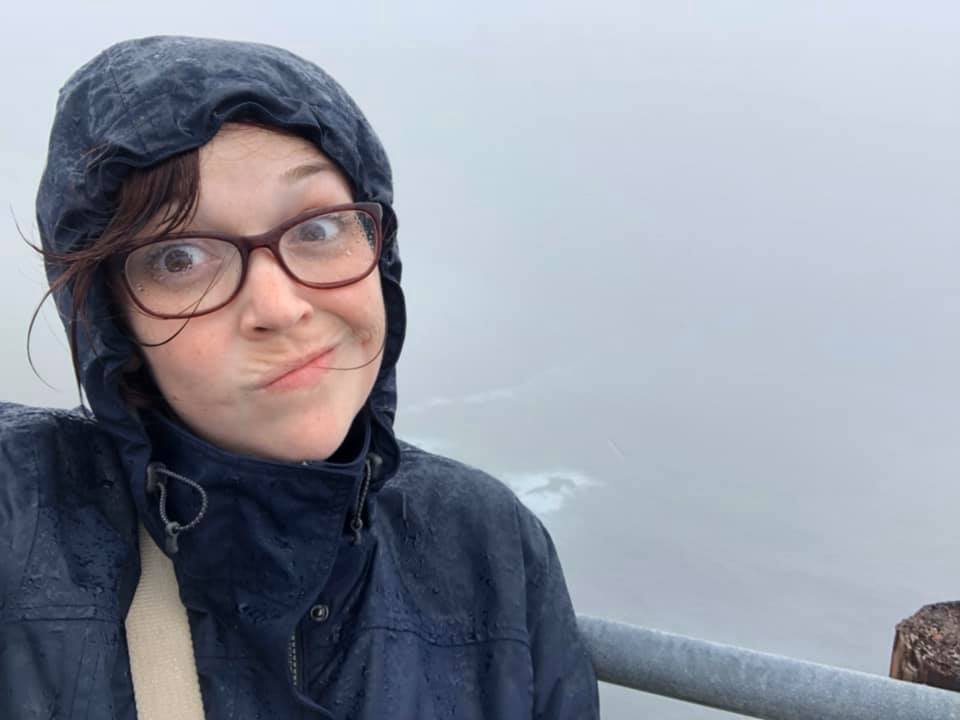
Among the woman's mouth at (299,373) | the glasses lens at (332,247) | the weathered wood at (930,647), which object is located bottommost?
the weathered wood at (930,647)

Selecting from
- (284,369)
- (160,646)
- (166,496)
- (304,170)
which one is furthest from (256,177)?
(160,646)

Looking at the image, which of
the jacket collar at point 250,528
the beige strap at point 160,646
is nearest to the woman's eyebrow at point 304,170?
the jacket collar at point 250,528

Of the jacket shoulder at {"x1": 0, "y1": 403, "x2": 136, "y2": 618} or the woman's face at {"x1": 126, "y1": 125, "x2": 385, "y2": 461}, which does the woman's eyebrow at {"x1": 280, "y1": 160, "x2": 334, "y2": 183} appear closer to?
the woman's face at {"x1": 126, "y1": 125, "x2": 385, "y2": 461}

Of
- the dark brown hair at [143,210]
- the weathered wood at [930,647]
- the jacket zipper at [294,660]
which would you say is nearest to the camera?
the dark brown hair at [143,210]

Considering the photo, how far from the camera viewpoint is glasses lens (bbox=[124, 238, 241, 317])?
3.09ft

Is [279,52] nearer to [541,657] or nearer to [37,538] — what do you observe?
[37,538]

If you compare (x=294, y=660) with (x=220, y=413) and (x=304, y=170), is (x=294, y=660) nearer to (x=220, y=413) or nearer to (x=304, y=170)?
(x=220, y=413)

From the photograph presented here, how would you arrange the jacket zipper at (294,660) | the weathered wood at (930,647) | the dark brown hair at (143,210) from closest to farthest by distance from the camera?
the dark brown hair at (143,210)
the jacket zipper at (294,660)
the weathered wood at (930,647)

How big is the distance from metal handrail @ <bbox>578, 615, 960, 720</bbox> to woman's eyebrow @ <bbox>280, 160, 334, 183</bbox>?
2.08 feet

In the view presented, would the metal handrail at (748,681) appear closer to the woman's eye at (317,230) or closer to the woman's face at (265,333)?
the woman's face at (265,333)

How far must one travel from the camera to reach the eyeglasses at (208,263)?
94 cm

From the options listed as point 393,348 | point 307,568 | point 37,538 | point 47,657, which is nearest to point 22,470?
point 37,538

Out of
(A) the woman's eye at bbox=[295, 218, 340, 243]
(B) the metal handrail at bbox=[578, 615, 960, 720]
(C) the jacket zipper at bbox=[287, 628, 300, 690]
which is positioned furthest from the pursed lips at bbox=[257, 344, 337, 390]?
(B) the metal handrail at bbox=[578, 615, 960, 720]

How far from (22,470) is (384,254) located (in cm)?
43
